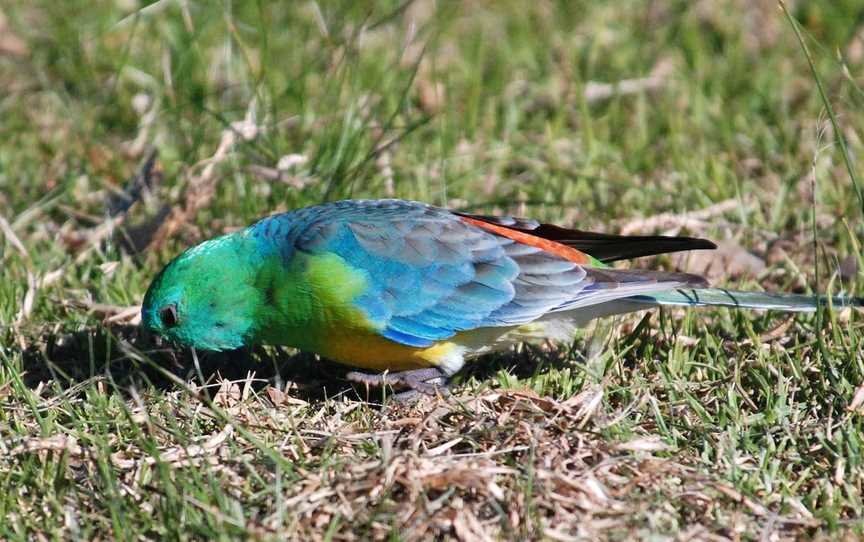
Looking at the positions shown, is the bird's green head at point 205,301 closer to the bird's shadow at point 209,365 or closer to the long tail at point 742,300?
the bird's shadow at point 209,365

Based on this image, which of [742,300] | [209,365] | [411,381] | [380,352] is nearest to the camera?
[380,352]

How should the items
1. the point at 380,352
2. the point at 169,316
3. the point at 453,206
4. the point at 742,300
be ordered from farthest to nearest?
the point at 453,206 < the point at 742,300 < the point at 380,352 < the point at 169,316

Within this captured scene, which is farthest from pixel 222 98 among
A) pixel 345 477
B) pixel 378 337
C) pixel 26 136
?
pixel 345 477

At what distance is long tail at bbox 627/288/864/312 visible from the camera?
5094 mm

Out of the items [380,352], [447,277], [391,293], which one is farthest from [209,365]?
[447,277]

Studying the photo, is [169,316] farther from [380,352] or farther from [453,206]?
[453,206]

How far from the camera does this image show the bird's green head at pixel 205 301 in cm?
484

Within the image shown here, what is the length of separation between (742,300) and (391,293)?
158 cm

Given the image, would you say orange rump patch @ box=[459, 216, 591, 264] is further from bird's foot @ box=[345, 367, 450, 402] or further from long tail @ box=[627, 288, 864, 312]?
bird's foot @ box=[345, 367, 450, 402]

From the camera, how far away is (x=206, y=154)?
689 cm

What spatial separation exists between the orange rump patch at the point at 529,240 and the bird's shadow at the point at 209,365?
1.60ft

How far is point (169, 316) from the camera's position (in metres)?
4.84

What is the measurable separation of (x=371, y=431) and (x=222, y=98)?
11.9 feet

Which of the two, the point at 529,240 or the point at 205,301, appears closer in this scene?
the point at 205,301
